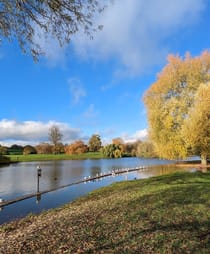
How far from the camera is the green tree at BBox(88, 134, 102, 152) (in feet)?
341

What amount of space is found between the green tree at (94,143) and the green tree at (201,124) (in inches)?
3108

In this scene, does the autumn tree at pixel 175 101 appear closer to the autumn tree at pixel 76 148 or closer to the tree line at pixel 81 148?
the tree line at pixel 81 148

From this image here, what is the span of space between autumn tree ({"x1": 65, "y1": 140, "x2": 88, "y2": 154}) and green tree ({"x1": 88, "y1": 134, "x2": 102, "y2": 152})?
4284 mm

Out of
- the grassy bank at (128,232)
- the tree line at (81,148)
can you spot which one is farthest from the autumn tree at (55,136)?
the grassy bank at (128,232)

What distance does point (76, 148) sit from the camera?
9419cm

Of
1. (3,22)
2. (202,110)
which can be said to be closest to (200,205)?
(3,22)

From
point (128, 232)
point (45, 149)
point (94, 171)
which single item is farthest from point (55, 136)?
point (128, 232)

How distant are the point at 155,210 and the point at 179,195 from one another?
102 inches

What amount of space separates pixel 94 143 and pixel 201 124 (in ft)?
266

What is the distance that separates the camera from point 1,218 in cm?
1129

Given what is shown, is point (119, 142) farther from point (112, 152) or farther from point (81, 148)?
point (112, 152)

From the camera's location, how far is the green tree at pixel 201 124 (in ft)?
81.0

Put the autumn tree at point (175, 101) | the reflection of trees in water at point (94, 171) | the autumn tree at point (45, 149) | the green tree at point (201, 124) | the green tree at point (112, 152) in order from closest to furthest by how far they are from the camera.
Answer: the green tree at point (201, 124) < the autumn tree at point (175, 101) < the reflection of trees in water at point (94, 171) < the green tree at point (112, 152) < the autumn tree at point (45, 149)

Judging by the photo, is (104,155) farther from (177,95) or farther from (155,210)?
(155,210)
